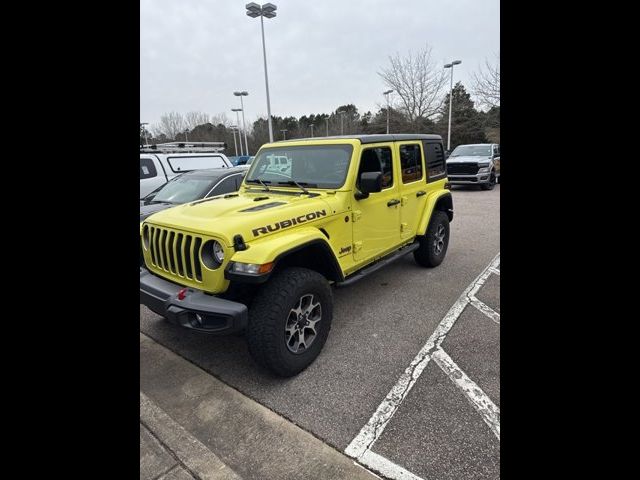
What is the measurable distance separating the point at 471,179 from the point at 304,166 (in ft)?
40.2

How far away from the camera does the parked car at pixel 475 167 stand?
47.4 feet

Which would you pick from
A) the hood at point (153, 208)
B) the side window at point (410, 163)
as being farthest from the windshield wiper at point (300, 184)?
the hood at point (153, 208)

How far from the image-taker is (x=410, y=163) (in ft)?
15.7

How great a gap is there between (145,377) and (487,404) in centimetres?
271

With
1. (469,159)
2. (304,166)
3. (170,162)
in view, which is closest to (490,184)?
(469,159)

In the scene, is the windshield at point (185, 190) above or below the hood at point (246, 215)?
above

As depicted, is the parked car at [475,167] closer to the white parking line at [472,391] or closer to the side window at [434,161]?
the side window at [434,161]

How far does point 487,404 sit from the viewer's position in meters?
2.62

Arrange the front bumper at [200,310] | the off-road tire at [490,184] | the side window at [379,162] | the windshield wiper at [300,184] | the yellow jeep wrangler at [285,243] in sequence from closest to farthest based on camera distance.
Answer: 1. the front bumper at [200,310]
2. the yellow jeep wrangler at [285,243]
3. the windshield wiper at [300,184]
4. the side window at [379,162]
5. the off-road tire at [490,184]

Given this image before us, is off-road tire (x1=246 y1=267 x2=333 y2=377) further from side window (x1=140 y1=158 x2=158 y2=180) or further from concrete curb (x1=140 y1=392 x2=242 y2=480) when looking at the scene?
side window (x1=140 y1=158 x2=158 y2=180)

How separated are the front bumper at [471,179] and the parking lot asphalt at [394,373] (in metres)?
10.4

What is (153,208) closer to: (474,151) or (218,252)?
(218,252)

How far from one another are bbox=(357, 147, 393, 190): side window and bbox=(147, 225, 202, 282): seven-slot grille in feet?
5.67
